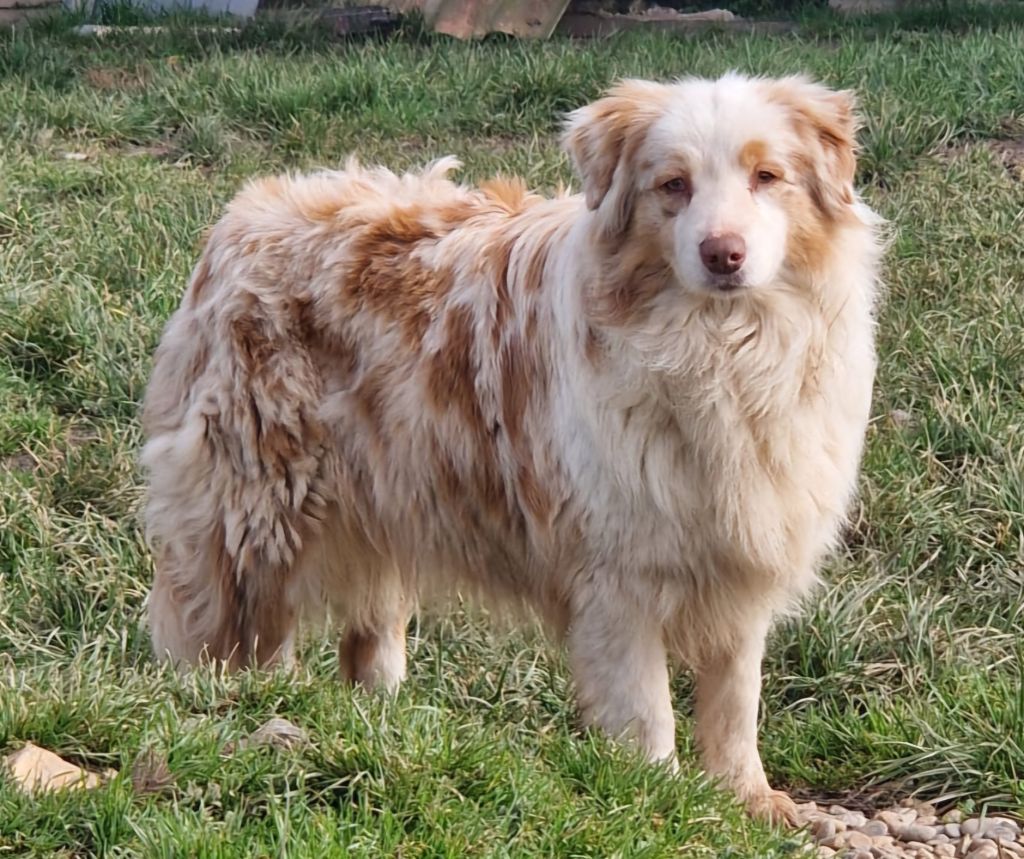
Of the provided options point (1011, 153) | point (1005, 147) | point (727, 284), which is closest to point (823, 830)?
point (727, 284)

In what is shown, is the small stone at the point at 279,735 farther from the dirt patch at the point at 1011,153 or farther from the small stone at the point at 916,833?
the dirt patch at the point at 1011,153

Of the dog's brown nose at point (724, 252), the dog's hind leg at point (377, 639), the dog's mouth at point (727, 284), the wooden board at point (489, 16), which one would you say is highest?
Answer: the dog's brown nose at point (724, 252)

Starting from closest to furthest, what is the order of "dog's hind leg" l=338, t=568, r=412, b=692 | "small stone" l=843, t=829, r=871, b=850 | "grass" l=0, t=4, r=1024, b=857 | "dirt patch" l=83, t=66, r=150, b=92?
"grass" l=0, t=4, r=1024, b=857
"small stone" l=843, t=829, r=871, b=850
"dog's hind leg" l=338, t=568, r=412, b=692
"dirt patch" l=83, t=66, r=150, b=92

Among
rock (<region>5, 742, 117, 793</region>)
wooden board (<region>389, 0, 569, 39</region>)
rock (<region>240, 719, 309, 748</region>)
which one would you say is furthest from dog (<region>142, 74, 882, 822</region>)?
wooden board (<region>389, 0, 569, 39</region>)

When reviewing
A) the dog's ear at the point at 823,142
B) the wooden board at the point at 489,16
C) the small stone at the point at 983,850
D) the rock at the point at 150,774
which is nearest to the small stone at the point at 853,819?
the small stone at the point at 983,850

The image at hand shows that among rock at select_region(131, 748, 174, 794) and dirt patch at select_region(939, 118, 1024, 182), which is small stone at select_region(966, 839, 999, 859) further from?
dirt patch at select_region(939, 118, 1024, 182)

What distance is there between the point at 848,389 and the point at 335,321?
136cm

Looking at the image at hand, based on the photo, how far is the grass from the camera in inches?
119

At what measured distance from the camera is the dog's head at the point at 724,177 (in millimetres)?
3373

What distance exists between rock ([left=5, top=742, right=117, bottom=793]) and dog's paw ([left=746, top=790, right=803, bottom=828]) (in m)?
1.60

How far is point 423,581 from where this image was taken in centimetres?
429

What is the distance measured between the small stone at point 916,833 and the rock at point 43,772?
1.87m

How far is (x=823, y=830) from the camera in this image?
12.2 ft

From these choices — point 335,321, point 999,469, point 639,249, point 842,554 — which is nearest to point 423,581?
point 335,321
